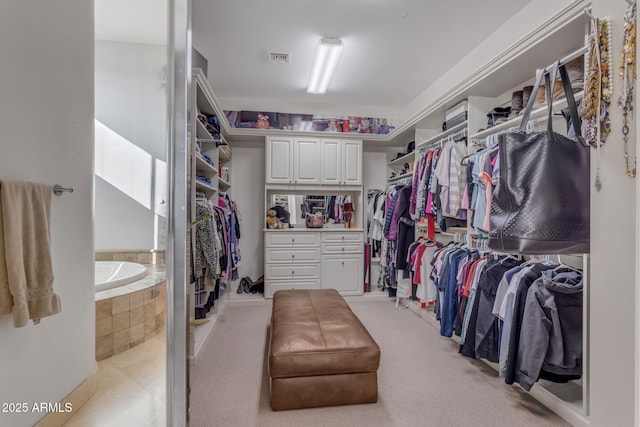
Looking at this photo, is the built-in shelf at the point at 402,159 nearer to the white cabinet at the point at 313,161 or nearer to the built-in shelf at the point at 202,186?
the white cabinet at the point at 313,161

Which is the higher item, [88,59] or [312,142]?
[312,142]

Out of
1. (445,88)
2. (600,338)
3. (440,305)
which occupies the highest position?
(445,88)

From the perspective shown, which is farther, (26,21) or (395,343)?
(395,343)

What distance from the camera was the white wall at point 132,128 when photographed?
3.16 ft

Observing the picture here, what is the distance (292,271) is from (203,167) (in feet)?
5.93

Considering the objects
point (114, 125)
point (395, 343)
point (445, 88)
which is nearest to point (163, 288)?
point (114, 125)

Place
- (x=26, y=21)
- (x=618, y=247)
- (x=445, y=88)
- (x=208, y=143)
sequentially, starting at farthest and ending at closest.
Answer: (x=445, y=88), (x=208, y=143), (x=618, y=247), (x=26, y=21)

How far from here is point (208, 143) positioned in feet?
10.0

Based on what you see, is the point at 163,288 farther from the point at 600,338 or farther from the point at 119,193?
the point at 600,338

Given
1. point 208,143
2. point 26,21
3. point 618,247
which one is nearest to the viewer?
point 26,21

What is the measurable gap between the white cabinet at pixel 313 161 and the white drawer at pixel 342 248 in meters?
0.87

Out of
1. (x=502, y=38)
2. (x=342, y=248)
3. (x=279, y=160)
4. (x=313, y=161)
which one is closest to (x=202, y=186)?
(x=279, y=160)

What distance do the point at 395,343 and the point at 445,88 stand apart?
9.47ft

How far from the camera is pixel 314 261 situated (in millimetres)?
3848
